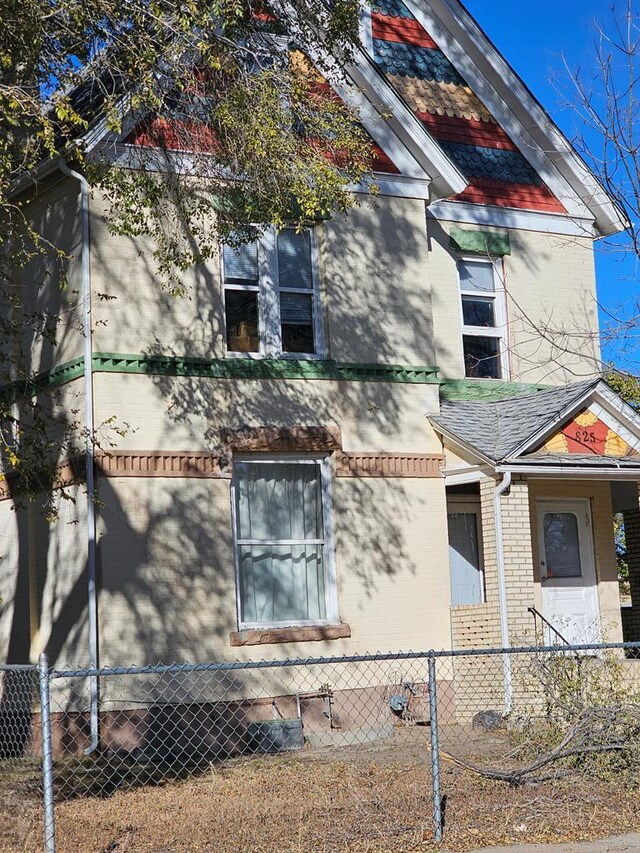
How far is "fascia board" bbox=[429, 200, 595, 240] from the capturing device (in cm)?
1702

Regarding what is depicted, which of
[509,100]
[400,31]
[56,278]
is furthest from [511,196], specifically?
[56,278]

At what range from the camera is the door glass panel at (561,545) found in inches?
656

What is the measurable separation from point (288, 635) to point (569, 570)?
15.3ft

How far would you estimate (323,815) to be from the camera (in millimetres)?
8914

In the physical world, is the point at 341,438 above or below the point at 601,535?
above

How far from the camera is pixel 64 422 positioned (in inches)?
538

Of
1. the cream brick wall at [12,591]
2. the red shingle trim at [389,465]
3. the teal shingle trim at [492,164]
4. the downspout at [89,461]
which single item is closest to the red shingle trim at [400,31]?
the teal shingle trim at [492,164]

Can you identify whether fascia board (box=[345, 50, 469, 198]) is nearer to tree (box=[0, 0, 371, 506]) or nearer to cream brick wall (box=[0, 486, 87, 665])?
tree (box=[0, 0, 371, 506])

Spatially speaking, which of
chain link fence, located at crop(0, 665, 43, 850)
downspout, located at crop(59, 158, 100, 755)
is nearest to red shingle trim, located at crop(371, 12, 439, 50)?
downspout, located at crop(59, 158, 100, 755)

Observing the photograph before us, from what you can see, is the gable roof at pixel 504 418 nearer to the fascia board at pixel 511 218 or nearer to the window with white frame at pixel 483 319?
the window with white frame at pixel 483 319

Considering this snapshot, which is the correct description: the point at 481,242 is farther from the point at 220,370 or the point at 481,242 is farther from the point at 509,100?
the point at 220,370

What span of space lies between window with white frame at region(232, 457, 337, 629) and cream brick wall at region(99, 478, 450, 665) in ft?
0.75

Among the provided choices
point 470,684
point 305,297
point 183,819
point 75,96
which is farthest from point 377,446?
point 183,819

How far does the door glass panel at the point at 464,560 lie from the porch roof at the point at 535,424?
4.69 feet
